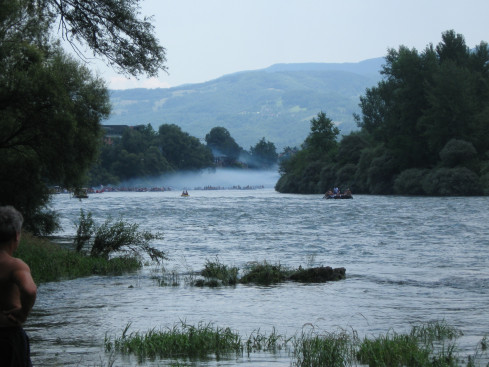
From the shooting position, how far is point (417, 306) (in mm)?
19109

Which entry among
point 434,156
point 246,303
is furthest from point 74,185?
point 434,156

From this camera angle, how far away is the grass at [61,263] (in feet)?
77.0

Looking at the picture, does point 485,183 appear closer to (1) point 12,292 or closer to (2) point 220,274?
(2) point 220,274

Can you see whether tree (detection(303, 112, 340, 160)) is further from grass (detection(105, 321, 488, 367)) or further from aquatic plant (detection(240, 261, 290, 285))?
grass (detection(105, 321, 488, 367))

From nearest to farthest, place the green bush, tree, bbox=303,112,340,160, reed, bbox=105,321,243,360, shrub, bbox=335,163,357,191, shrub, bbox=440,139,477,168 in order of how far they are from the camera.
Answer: reed, bbox=105,321,243,360 < shrub, bbox=440,139,477,168 < shrub, bbox=335,163,357,191 < the green bush < tree, bbox=303,112,340,160

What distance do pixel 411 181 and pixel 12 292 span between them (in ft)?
342

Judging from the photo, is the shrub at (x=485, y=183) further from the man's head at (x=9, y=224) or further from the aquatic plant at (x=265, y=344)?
the man's head at (x=9, y=224)

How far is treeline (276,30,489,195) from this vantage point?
101 meters

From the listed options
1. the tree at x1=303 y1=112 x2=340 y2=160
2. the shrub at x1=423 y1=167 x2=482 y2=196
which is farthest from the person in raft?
the tree at x1=303 y1=112 x2=340 y2=160

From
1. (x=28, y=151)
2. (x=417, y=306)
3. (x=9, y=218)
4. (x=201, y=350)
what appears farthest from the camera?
(x=28, y=151)

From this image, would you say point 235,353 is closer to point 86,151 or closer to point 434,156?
point 86,151

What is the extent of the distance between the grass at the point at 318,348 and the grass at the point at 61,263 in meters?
10.3

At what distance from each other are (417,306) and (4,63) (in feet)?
49.7

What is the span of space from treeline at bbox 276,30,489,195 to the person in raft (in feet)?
300
